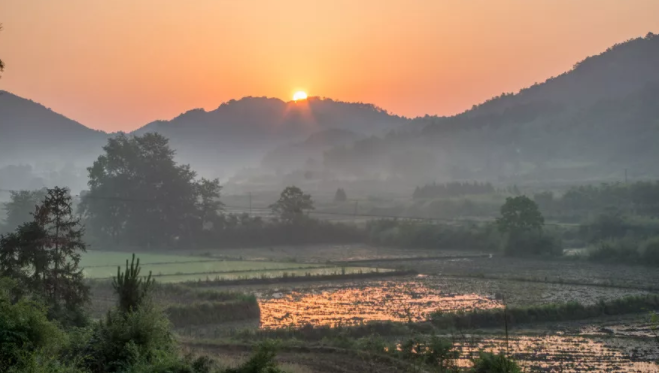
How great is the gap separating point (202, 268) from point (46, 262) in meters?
20.9

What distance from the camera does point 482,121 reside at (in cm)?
18438

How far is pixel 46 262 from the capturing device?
17625mm

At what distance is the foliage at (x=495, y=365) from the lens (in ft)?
41.3

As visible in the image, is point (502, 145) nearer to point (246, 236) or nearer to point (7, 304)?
point (246, 236)

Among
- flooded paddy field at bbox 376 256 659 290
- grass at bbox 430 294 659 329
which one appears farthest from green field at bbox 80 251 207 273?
grass at bbox 430 294 659 329

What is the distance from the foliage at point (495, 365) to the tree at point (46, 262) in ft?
35.0

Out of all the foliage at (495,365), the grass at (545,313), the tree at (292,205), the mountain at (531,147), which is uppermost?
the mountain at (531,147)

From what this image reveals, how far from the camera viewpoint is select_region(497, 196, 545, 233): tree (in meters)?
44.0

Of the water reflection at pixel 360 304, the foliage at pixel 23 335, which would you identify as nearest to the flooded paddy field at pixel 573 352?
the water reflection at pixel 360 304

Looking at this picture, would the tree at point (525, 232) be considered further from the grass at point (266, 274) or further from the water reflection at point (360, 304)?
the water reflection at point (360, 304)

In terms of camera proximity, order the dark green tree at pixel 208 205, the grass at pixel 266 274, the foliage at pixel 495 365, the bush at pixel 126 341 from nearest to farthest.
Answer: the bush at pixel 126 341
the foliage at pixel 495 365
the grass at pixel 266 274
the dark green tree at pixel 208 205

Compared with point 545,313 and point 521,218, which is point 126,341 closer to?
point 545,313

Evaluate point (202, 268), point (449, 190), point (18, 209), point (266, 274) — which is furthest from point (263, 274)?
point (449, 190)

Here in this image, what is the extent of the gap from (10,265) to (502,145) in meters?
152
